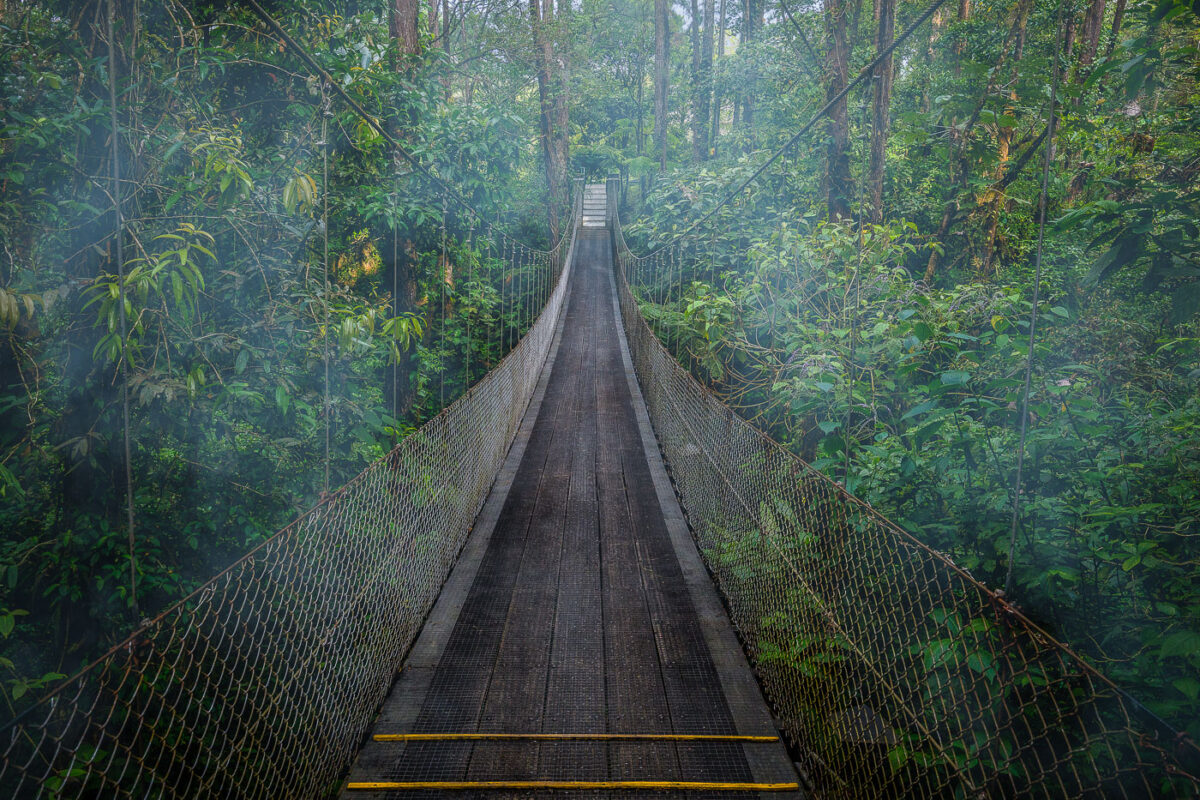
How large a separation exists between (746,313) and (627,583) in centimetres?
327

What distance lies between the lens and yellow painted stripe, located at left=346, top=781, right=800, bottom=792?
184 centimetres

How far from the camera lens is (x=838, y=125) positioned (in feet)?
23.6

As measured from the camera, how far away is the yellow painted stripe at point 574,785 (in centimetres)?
184

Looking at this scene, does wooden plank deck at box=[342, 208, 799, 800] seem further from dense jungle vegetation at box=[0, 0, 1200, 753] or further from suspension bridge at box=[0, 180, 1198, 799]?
dense jungle vegetation at box=[0, 0, 1200, 753]

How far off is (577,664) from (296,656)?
1.18m

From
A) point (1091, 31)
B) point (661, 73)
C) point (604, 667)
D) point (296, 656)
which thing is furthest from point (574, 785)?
point (661, 73)

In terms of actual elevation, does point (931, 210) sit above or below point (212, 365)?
above

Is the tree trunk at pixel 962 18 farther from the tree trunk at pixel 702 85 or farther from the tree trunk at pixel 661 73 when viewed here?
the tree trunk at pixel 661 73

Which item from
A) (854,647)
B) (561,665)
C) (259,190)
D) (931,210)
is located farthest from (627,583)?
(931,210)

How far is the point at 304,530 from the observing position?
5.67 ft

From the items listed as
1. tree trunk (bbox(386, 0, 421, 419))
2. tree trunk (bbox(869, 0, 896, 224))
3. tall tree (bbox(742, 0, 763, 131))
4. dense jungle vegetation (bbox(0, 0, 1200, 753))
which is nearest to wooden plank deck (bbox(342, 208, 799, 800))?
dense jungle vegetation (bbox(0, 0, 1200, 753))

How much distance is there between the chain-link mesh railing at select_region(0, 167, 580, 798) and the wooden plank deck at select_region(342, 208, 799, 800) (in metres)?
0.18

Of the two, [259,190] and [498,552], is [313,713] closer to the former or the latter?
[498,552]

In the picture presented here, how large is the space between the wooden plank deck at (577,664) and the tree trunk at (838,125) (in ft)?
15.1
